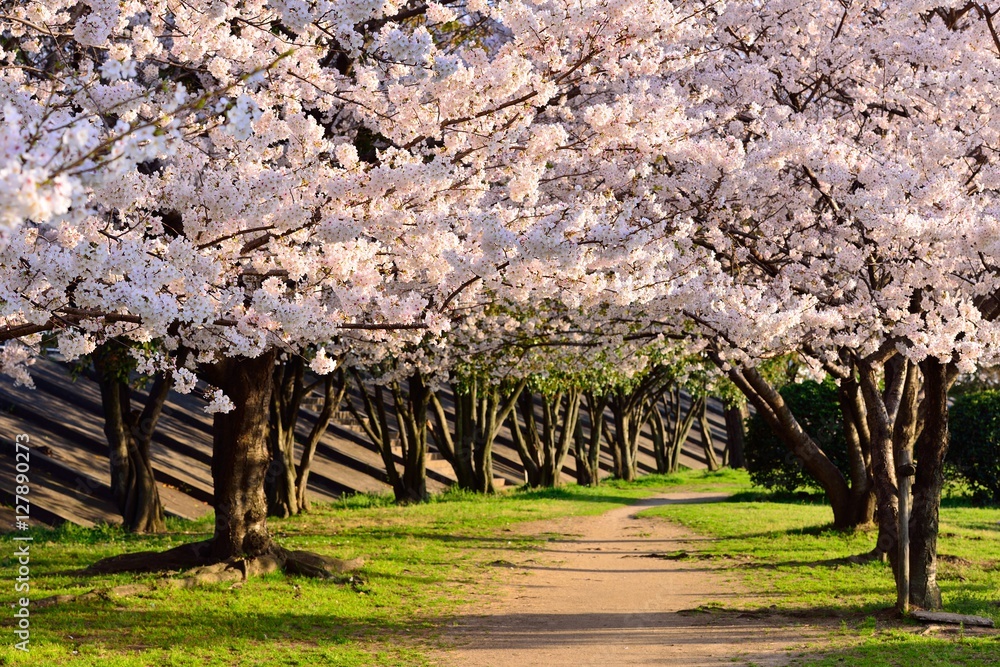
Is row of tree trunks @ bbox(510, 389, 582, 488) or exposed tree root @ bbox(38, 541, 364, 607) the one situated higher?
row of tree trunks @ bbox(510, 389, 582, 488)

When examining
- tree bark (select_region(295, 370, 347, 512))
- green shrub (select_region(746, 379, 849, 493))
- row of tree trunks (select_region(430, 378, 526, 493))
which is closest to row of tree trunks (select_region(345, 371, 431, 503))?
row of tree trunks (select_region(430, 378, 526, 493))

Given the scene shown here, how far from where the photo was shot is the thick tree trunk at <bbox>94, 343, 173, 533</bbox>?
630 inches

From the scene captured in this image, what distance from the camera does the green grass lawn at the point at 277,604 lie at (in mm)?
8273

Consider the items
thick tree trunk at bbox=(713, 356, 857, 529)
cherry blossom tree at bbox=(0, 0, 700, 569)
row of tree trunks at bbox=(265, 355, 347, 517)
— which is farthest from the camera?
row of tree trunks at bbox=(265, 355, 347, 517)

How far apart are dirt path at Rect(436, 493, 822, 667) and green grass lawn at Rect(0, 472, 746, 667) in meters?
0.51

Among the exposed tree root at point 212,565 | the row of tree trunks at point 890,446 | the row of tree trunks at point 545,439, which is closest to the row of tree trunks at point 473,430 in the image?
the row of tree trunks at point 545,439

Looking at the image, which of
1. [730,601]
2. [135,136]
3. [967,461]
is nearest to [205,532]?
[730,601]

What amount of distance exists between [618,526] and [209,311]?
49.7 ft

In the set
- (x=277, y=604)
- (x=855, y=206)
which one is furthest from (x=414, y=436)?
(x=855, y=206)

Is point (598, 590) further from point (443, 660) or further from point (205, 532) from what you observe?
point (205, 532)

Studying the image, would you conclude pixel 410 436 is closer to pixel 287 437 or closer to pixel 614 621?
pixel 287 437

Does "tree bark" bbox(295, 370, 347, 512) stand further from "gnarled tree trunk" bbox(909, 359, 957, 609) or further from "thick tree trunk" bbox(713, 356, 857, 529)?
"gnarled tree trunk" bbox(909, 359, 957, 609)

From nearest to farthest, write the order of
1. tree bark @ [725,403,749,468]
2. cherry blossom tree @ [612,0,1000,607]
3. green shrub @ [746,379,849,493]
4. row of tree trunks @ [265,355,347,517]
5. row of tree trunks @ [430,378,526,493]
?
cherry blossom tree @ [612,0,1000,607]
row of tree trunks @ [265,355,347,517]
green shrub @ [746,379,849,493]
row of tree trunks @ [430,378,526,493]
tree bark @ [725,403,749,468]

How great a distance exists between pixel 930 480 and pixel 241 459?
7.80 m
